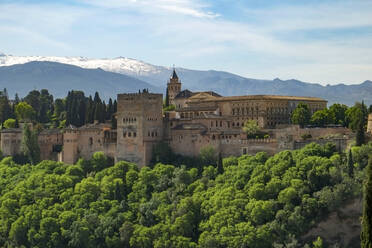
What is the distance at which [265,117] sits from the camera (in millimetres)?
78125

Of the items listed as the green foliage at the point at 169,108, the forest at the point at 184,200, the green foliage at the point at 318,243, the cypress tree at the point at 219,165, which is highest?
the green foliage at the point at 169,108

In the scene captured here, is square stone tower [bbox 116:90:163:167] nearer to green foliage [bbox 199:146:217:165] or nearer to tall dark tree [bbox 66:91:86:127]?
green foliage [bbox 199:146:217:165]

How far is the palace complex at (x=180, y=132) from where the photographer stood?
6725 centimetres

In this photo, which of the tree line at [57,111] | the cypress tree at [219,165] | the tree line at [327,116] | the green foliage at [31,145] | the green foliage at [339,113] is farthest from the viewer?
the tree line at [57,111]

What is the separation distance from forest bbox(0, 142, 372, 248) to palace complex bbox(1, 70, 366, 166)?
4.92 ft

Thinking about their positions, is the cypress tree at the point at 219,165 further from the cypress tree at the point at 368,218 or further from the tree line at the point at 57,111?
the cypress tree at the point at 368,218

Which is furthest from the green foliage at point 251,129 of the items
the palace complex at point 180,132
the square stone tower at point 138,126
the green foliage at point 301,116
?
the square stone tower at point 138,126

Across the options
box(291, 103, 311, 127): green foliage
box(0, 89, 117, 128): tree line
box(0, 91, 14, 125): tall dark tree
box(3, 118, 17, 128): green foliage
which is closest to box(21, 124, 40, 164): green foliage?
box(0, 89, 117, 128): tree line

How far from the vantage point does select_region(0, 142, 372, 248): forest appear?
186 feet

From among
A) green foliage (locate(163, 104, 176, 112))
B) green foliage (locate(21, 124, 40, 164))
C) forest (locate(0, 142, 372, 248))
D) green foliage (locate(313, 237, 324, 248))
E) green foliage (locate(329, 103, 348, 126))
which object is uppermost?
green foliage (locate(163, 104, 176, 112))

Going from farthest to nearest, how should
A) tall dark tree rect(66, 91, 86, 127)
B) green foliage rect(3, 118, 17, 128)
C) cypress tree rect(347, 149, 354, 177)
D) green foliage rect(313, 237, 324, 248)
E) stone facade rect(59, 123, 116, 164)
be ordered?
green foliage rect(3, 118, 17, 128) < tall dark tree rect(66, 91, 86, 127) < stone facade rect(59, 123, 116, 164) < cypress tree rect(347, 149, 354, 177) < green foliage rect(313, 237, 324, 248)

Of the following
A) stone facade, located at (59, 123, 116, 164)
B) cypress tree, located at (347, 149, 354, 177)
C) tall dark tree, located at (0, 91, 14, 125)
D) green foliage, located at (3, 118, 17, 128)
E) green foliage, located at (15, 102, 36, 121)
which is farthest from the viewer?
green foliage, located at (15, 102, 36, 121)

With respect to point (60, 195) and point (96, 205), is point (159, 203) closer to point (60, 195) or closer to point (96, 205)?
point (96, 205)

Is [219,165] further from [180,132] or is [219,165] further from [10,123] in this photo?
[10,123]
